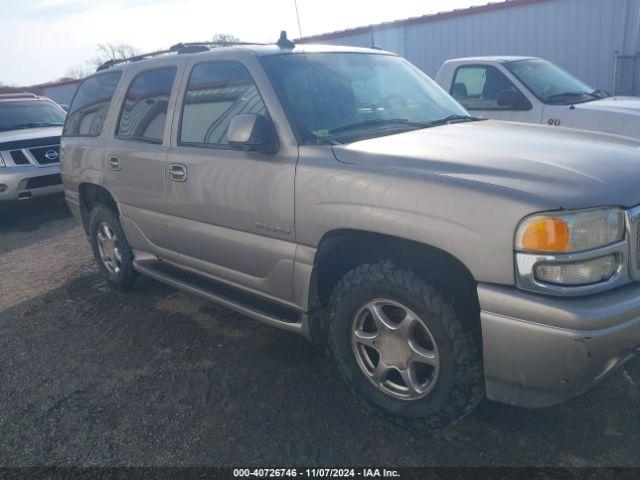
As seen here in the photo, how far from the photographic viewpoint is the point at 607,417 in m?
2.68

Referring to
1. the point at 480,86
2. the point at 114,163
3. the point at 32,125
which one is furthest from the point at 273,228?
the point at 32,125

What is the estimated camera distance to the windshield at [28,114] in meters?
8.92

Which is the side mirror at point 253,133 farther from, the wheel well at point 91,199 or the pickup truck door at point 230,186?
the wheel well at point 91,199

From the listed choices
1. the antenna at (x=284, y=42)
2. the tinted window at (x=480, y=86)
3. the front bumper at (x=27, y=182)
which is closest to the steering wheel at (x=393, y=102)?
the antenna at (x=284, y=42)

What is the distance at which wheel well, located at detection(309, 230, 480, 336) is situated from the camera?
8.02 feet

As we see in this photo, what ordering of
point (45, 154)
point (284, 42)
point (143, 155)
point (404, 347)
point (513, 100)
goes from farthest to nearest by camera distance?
point (45, 154)
point (513, 100)
point (143, 155)
point (284, 42)
point (404, 347)

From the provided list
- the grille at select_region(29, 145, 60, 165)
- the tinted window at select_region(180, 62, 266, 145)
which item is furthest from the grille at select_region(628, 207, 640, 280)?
the grille at select_region(29, 145, 60, 165)

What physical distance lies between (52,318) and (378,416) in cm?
294

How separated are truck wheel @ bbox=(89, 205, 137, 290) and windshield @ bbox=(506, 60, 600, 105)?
4692mm

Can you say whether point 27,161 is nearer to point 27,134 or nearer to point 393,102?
point 27,134

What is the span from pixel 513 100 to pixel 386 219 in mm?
4251

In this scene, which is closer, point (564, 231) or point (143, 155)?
point (564, 231)

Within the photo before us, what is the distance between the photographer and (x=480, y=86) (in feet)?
21.9

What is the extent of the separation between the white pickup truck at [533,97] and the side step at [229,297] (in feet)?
13.3
